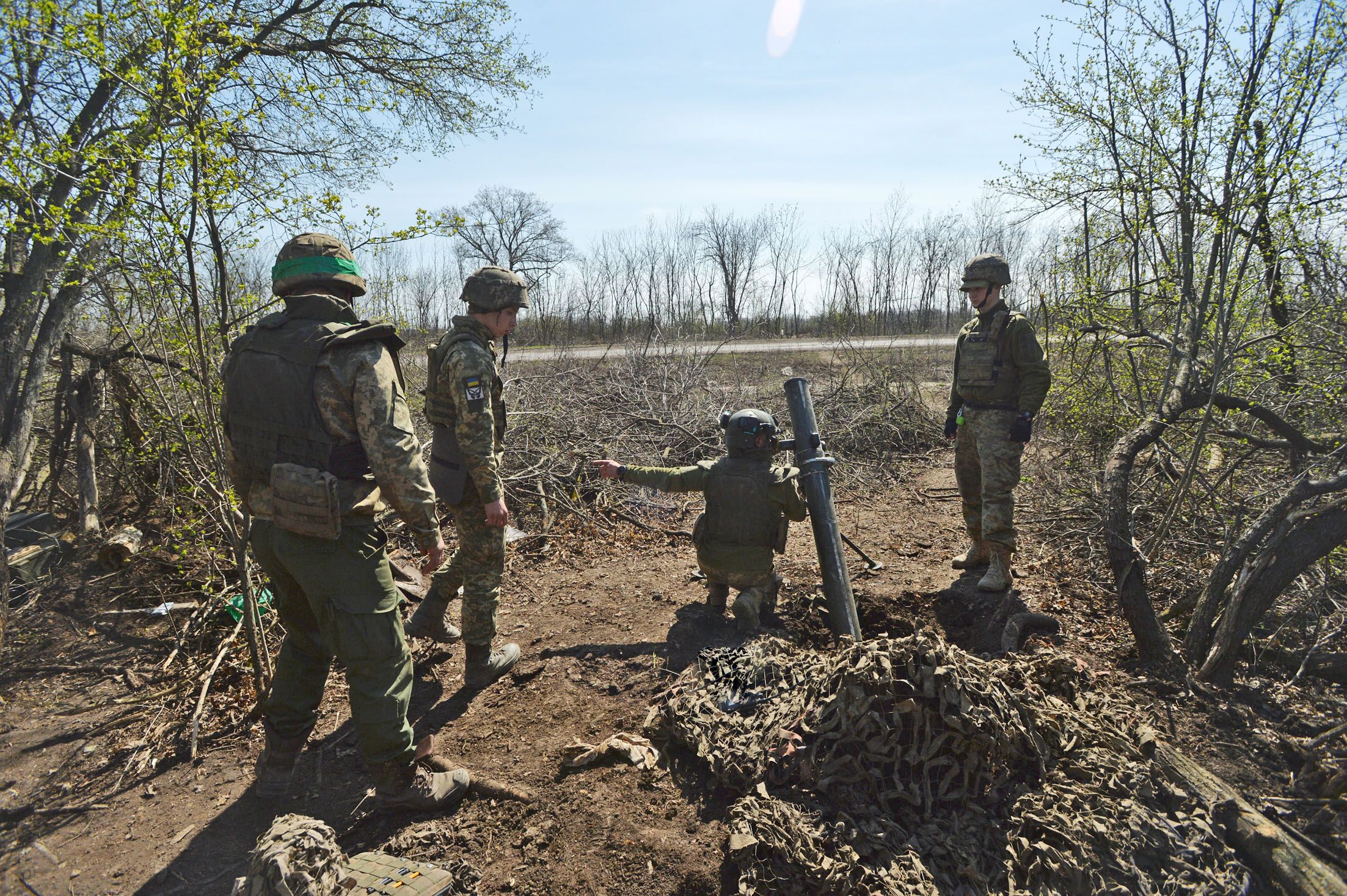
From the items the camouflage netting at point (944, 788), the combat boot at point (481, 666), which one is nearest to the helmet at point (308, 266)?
the combat boot at point (481, 666)

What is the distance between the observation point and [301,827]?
6.81 feet

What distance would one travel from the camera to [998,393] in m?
4.68

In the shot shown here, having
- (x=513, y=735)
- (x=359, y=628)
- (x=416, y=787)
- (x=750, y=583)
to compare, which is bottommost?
(x=513, y=735)

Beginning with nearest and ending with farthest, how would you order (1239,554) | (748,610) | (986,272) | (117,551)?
(1239,554)
(748,610)
(986,272)
(117,551)

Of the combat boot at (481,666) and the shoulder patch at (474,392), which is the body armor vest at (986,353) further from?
the combat boot at (481,666)

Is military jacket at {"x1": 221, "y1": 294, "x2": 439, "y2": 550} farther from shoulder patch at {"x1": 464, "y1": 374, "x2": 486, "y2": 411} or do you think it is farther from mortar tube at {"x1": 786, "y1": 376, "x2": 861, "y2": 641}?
mortar tube at {"x1": 786, "y1": 376, "x2": 861, "y2": 641}

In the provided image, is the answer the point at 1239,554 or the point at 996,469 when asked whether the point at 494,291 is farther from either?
the point at 1239,554

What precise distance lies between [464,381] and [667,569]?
2.73 meters

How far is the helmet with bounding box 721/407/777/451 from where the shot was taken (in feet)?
13.2

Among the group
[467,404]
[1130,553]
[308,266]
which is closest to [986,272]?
[1130,553]

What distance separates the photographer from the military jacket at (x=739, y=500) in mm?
4027

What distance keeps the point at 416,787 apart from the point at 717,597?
2177mm

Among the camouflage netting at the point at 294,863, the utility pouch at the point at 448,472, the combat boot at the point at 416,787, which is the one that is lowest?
the combat boot at the point at 416,787

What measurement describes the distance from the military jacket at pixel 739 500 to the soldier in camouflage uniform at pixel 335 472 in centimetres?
164
